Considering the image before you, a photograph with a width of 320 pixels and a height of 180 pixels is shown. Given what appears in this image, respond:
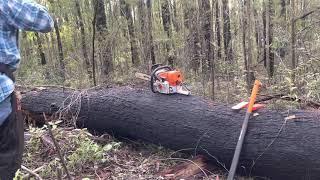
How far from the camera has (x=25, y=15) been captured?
2.88 m

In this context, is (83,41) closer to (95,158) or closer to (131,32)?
(131,32)

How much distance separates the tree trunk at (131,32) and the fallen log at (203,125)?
5.55 metres

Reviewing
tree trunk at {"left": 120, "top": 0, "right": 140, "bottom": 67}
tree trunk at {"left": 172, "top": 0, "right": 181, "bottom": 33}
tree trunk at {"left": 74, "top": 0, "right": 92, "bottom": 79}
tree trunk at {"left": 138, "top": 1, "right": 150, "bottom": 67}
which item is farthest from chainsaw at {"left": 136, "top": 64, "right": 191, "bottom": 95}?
tree trunk at {"left": 172, "top": 0, "right": 181, "bottom": 33}

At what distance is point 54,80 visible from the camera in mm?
10102

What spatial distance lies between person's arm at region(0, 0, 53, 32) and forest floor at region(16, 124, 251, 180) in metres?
1.29

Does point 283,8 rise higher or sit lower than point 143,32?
higher

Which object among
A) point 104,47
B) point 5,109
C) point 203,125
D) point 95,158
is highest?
point 104,47

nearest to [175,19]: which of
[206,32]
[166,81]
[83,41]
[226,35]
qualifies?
[226,35]

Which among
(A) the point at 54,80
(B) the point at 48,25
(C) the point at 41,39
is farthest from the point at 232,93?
(C) the point at 41,39

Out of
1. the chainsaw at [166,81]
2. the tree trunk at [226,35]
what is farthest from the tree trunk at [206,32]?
the chainsaw at [166,81]

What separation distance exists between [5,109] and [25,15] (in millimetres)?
722

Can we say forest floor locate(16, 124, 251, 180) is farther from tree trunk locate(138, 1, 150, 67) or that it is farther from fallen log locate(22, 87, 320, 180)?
tree trunk locate(138, 1, 150, 67)

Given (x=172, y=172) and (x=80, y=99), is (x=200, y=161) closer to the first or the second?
(x=172, y=172)

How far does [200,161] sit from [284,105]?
1109mm
